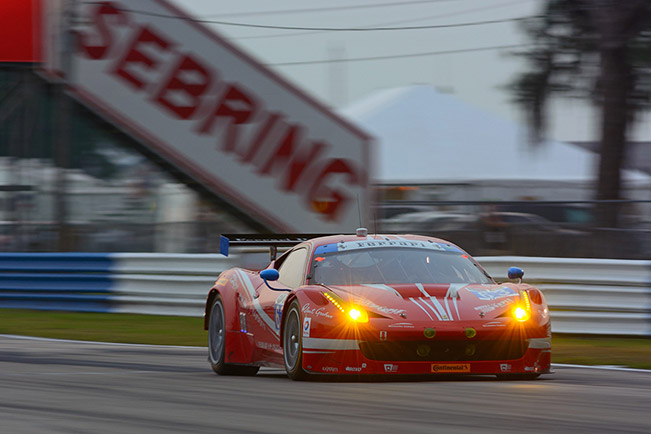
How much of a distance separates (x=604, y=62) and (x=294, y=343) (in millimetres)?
12350

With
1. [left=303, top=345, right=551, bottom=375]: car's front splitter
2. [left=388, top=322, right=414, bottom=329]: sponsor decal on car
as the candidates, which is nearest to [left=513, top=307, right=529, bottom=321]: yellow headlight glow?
[left=303, top=345, right=551, bottom=375]: car's front splitter

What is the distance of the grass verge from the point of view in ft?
33.9

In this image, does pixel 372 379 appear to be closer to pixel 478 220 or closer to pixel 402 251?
pixel 402 251

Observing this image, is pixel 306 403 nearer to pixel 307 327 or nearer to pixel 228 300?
pixel 307 327

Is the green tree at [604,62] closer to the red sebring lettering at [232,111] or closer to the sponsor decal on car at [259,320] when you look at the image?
the red sebring lettering at [232,111]

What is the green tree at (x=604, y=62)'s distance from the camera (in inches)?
716

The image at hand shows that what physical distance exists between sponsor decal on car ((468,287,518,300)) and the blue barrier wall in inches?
361

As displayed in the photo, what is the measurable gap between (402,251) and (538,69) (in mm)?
11957

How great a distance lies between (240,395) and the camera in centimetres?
673

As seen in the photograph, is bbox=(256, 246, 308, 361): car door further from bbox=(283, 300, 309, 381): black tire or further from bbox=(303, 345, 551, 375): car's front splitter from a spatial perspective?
bbox=(303, 345, 551, 375): car's front splitter

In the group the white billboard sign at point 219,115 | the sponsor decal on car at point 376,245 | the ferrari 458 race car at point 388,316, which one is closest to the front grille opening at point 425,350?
the ferrari 458 race car at point 388,316

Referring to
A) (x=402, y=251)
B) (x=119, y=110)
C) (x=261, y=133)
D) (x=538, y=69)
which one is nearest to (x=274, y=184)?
(x=261, y=133)

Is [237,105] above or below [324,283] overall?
above

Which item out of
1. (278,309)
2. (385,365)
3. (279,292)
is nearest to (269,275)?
(279,292)
